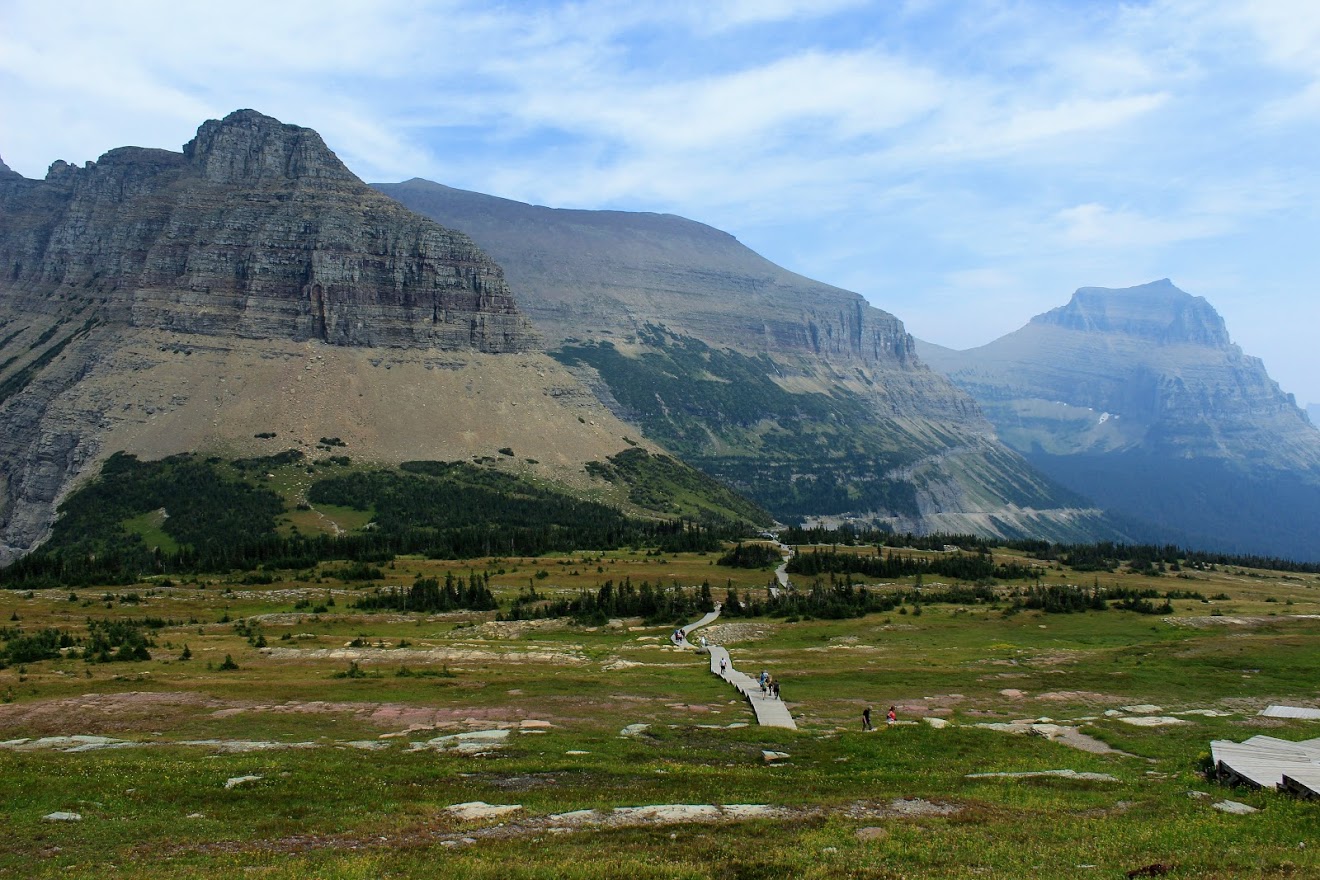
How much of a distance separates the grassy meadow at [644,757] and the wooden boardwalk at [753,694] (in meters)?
1.23

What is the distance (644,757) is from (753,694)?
1931 cm

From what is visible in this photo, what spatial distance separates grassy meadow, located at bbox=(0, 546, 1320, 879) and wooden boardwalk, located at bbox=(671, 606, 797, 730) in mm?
1227

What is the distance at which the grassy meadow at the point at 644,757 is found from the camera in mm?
25672

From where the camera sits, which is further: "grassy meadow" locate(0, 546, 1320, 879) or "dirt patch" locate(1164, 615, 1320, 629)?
"dirt patch" locate(1164, 615, 1320, 629)

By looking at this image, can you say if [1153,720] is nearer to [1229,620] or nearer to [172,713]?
[172,713]

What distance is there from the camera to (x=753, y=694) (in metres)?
57.8

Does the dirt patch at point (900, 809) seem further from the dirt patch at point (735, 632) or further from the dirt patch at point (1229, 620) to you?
the dirt patch at point (1229, 620)

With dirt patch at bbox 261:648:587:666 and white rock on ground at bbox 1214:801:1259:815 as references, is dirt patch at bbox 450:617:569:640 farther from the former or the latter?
white rock on ground at bbox 1214:801:1259:815

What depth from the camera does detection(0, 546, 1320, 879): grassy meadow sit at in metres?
25.7

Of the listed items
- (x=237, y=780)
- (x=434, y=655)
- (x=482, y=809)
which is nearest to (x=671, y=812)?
(x=482, y=809)

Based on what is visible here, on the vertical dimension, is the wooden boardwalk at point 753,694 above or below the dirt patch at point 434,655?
above

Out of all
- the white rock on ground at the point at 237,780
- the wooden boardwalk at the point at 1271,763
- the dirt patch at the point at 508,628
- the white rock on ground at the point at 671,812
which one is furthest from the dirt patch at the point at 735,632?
the white rock on ground at the point at 237,780

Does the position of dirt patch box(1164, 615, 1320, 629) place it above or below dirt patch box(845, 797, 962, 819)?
below

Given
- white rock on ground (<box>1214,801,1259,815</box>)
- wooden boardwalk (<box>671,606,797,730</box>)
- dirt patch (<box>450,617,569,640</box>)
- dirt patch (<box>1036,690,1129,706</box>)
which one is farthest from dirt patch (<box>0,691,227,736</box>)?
dirt patch (<box>1036,690,1129,706</box>)
